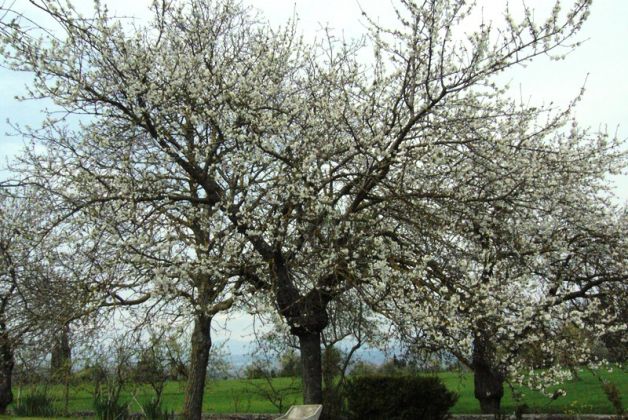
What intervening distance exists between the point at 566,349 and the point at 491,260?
151 cm

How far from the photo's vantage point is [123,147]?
8.38 meters

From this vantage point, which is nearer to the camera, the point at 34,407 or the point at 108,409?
the point at 108,409

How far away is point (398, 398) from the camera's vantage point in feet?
32.8

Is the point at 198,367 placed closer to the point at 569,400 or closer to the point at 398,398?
the point at 398,398

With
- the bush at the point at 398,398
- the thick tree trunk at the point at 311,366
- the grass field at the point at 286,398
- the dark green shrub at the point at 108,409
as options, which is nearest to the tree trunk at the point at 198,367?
the grass field at the point at 286,398

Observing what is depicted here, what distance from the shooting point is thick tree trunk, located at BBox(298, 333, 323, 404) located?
8938 mm

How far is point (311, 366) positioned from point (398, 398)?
1.93 meters

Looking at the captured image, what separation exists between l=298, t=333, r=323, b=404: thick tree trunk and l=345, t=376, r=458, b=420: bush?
4.85 feet

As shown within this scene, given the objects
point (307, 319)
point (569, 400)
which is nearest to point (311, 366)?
point (307, 319)

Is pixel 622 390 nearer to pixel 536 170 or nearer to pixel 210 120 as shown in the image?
pixel 536 170

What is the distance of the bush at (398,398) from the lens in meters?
9.99

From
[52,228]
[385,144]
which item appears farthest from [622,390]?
[52,228]

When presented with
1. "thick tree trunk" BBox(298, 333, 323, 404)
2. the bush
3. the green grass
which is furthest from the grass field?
"thick tree trunk" BBox(298, 333, 323, 404)

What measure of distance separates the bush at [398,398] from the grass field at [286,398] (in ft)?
2.58
